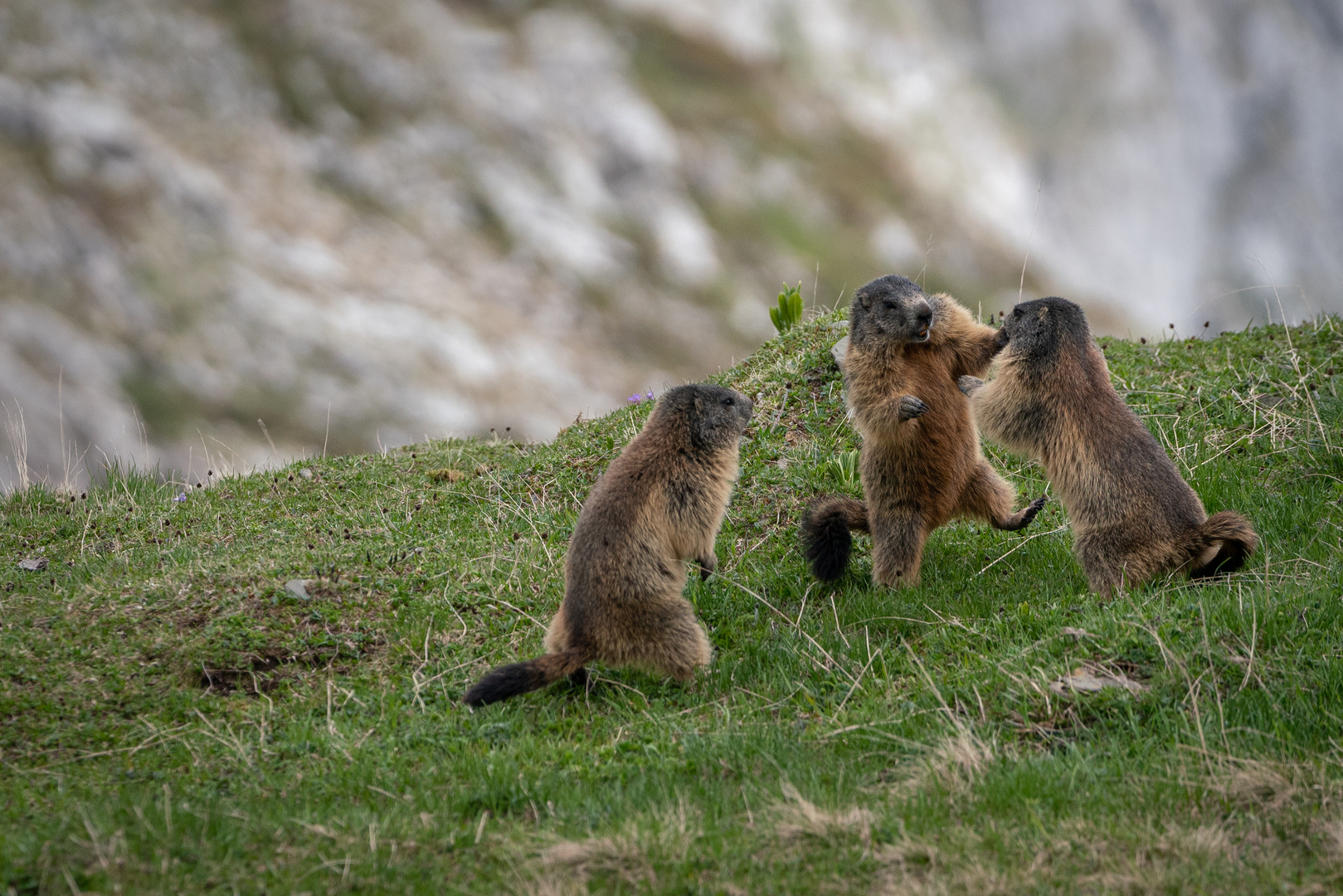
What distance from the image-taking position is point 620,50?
8350 cm

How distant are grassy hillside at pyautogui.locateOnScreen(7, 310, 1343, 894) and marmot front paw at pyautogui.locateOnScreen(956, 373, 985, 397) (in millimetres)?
1261

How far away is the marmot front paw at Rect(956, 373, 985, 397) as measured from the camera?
7.14 metres

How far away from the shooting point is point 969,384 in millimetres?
7184

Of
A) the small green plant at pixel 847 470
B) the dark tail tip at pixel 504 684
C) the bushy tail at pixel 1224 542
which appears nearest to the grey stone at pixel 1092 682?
the bushy tail at pixel 1224 542

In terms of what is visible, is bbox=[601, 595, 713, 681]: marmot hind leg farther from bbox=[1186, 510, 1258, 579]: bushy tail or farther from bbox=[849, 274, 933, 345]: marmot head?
bbox=[1186, 510, 1258, 579]: bushy tail

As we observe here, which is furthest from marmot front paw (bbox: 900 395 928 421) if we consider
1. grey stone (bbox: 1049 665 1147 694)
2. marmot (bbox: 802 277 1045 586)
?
grey stone (bbox: 1049 665 1147 694)

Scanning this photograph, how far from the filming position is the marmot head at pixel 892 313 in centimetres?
704

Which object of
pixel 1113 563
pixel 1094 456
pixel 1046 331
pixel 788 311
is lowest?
pixel 1113 563

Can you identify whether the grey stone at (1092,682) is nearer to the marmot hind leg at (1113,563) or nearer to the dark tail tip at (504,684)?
the marmot hind leg at (1113,563)

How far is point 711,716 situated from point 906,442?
244 cm

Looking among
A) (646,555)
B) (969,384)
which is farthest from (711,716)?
(969,384)

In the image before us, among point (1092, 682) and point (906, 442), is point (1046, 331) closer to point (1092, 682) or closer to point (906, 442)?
point (906, 442)

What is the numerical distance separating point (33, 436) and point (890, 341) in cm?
4490

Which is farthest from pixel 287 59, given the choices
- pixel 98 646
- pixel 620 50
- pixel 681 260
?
pixel 98 646
